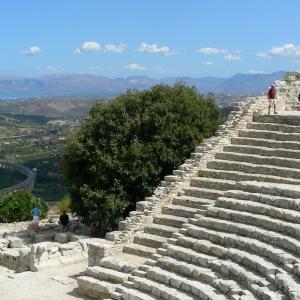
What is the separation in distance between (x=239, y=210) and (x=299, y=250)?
11.8ft

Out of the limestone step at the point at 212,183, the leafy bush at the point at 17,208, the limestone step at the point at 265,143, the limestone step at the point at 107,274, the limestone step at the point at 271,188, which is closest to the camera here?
the limestone step at the point at 271,188

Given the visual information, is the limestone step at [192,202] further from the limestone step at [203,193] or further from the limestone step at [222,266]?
the limestone step at [222,266]

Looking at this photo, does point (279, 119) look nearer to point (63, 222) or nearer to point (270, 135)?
point (270, 135)

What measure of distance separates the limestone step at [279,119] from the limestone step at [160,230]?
21.8 feet

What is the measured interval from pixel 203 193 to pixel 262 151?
2.86 meters

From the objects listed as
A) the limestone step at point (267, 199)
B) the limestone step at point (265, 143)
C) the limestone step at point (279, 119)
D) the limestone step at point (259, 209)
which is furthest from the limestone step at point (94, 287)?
the limestone step at point (279, 119)

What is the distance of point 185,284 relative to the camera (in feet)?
51.7

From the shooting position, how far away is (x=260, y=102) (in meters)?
25.4

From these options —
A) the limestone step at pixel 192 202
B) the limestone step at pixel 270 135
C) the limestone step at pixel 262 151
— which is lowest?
the limestone step at pixel 192 202

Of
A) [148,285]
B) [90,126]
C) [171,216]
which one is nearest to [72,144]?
[90,126]

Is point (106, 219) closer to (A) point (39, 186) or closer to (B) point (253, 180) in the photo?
(B) point (253, 180)

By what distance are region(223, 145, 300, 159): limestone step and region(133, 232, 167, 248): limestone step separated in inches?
197

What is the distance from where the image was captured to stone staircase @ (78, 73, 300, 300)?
592 inches

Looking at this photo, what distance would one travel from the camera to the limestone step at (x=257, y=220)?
15.9 m
